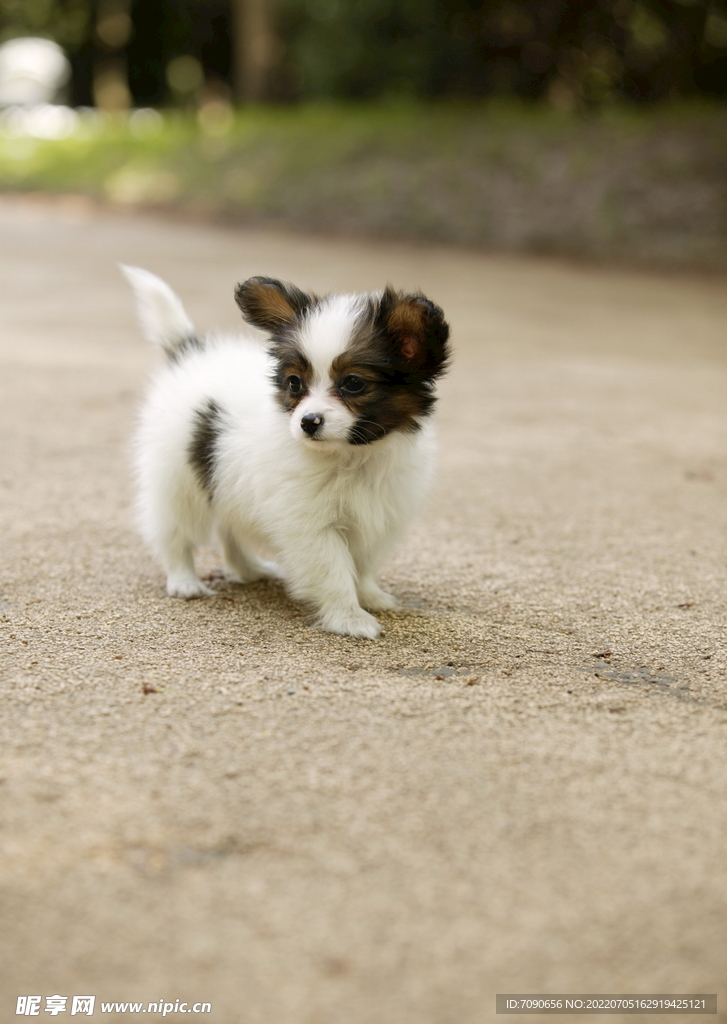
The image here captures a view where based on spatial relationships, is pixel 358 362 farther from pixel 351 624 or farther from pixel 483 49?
pixel 483 49

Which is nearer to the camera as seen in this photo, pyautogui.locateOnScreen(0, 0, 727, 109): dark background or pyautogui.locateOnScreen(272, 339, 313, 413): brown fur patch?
pyautogui.locateOnScreen(272, 339, 313, 413): brown fur patch

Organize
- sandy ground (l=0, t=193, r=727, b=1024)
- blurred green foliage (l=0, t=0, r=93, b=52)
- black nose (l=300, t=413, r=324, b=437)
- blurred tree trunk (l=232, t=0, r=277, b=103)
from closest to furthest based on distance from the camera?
sandy ground (l=0, t=193, r=727, b=1024), black nose (l=300, t=413, r=324, b=437), blurred tree trunk (l=232, t=0, r=277, b=103), blurred green foliage (l=0, t=0, r=93, b=52)

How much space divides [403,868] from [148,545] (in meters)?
2.46

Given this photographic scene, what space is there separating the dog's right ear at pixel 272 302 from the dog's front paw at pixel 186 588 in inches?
39.8

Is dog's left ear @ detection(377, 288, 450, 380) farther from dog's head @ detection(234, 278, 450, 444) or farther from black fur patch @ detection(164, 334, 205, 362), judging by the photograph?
black fur patch @ detection(164, 334, 205, 362)

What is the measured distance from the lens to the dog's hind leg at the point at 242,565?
4.41 metres

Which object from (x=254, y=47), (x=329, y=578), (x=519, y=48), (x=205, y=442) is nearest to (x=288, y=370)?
(x=205, y=442)

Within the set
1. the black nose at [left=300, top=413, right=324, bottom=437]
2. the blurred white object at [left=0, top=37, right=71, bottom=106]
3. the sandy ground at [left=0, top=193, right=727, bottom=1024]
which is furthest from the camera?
the blurred white object at [left=0, top=37, right=71, bottom=106]

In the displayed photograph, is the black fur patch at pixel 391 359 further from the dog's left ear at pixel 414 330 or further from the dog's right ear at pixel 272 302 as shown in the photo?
the dog's right ear at pixel 272 302

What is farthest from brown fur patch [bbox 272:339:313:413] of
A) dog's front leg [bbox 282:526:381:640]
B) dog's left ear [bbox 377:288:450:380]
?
dog's front leg [bbox 282:526:381:640]

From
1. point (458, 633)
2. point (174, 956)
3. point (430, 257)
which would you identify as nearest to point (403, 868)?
point (174, 956)

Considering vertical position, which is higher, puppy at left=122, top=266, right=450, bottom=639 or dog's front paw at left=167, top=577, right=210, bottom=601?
puppy at left=122, top=266, right=450, bottom=639

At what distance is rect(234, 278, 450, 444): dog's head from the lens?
11.5ft

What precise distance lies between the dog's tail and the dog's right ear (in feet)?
2.18
